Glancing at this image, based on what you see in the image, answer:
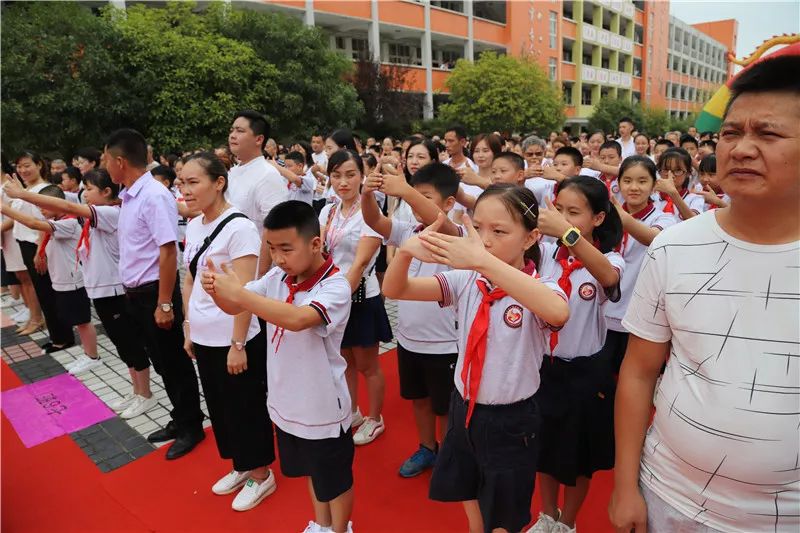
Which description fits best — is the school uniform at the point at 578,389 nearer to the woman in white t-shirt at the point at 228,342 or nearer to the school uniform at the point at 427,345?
the school uniform at the point at 427,345

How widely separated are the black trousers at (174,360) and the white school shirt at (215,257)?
65 cm

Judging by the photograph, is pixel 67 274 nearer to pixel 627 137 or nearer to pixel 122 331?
pixel 122 331

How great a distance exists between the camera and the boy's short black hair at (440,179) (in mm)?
2740

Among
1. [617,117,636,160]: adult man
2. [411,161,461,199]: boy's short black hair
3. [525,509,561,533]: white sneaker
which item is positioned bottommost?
[525,509,561,533]: white sneaker

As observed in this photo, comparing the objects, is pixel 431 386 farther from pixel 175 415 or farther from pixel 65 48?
pixel 65 48

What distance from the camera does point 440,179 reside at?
9.00 feet

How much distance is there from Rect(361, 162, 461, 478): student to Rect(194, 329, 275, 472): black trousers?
762 millimetres

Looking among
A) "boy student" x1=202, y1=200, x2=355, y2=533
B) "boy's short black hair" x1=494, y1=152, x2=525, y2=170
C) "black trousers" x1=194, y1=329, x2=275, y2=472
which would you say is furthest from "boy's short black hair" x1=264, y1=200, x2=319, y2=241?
"boy's short black hair" x1=494, y1=152, x2=525, y2=170

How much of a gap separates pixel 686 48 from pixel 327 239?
182 ft

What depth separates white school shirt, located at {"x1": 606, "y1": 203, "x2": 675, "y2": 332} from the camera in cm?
285

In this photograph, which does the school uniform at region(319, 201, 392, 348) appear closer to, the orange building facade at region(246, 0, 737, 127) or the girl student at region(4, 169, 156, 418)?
the girl student at region(4, 169, 156, 418)

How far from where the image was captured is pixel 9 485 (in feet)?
10.0

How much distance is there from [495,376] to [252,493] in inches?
67.6

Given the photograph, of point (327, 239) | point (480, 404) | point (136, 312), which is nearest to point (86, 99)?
point (136, 312)
